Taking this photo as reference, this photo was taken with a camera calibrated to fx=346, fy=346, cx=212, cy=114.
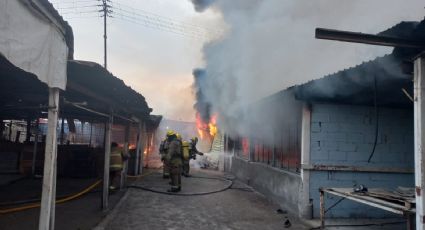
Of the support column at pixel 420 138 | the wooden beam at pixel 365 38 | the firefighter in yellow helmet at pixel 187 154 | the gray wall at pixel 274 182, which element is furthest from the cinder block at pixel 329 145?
the firefighter in yellow helmet at pixel 187 154

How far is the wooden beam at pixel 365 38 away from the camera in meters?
4.06

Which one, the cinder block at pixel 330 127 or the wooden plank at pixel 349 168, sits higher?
the cinder block at pixel 330 127

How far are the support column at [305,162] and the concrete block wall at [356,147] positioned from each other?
0.41 feet

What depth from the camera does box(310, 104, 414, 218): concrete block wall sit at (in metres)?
8.45

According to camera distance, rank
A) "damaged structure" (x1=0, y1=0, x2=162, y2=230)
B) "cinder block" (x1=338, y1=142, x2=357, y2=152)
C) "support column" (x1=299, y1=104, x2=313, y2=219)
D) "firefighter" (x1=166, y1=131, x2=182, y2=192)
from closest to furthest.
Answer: "damaged structure" (x1=0, y1=0, x2=162, y2=230) → "support column" (x1=299, y1=104, x2=313, y2=219) → "cinder block" (x1=338, y1=142, x2=357, y2=152) → "firefighter" (x1=166, y1=131, x2=182, y2=192)

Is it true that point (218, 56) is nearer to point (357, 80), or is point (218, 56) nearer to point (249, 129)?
point (249, 129)

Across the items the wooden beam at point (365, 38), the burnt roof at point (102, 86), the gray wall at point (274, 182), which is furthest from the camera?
the gray wall at point (274, 182)

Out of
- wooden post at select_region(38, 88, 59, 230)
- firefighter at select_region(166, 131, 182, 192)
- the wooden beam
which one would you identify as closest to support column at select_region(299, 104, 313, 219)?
the wooden beam

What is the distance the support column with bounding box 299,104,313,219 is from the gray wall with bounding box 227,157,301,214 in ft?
0.67

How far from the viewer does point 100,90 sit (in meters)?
7.54

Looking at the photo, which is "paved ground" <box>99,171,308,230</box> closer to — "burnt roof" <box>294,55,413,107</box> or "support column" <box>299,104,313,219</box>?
"support column" <box>299,104,313,219</box>

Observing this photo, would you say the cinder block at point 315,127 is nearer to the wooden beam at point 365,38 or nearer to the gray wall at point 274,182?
the gray wall at point 274,182

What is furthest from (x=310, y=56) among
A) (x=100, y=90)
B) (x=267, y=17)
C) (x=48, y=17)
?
(x=48, y=17)

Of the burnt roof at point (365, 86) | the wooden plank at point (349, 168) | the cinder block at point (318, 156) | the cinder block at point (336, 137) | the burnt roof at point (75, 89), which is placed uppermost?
the burnt roof at point (365, 86)
